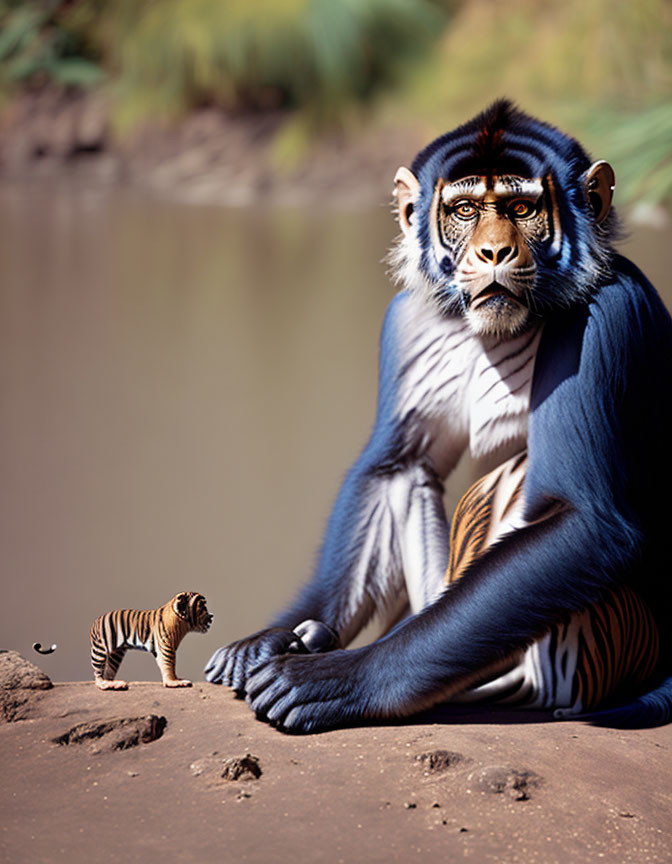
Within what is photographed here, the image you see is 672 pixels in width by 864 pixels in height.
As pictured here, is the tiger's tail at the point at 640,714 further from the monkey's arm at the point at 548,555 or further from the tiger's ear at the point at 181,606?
the tiger's ear at the point at 181,606

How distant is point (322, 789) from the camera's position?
0.73 metres

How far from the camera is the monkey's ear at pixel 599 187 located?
854 mm

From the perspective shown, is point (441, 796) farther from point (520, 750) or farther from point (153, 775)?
point (153, 775)

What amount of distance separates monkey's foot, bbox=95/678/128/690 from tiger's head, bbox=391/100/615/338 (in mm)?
417

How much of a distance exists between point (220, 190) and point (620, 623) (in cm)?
452

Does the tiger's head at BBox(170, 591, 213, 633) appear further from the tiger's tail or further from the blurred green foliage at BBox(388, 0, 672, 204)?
the blurred green foliage at BBox(388, 0, 672, 204)

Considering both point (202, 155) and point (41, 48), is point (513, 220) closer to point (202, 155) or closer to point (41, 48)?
point (202, 155)

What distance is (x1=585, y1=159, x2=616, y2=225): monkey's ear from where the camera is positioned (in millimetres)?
854

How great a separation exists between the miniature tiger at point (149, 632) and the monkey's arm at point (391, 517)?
0.14 metres

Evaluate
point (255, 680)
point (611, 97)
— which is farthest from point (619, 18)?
point (255, 680)

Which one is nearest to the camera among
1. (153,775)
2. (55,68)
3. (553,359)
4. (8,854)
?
(8,854)

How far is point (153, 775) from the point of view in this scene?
29.9 inches

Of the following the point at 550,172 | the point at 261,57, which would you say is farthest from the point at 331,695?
the point at 261,57

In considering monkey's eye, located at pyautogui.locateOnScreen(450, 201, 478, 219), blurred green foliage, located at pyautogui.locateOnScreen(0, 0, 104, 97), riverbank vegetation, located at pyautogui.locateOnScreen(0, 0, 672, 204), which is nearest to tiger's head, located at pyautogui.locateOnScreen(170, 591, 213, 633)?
monkey's eye, located at pyautogui.locateOnScreen(450, 201, 478, 219)
